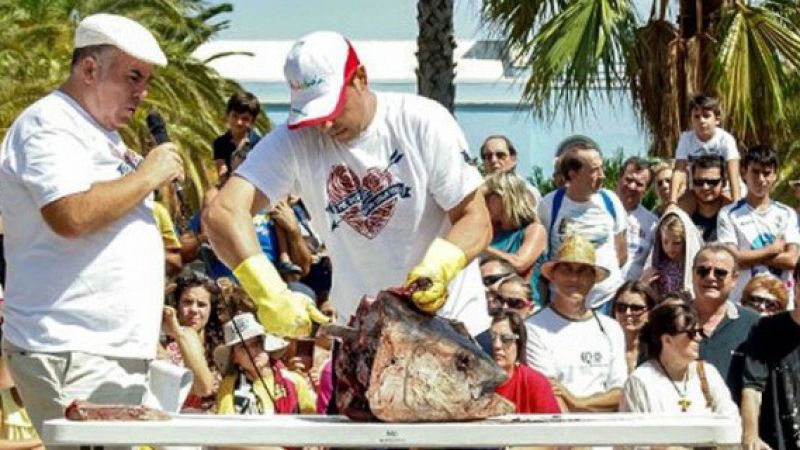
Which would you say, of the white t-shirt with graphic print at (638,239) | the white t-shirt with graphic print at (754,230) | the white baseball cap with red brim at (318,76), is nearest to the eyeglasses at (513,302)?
the white t-shirt with graphic print at (638,239)

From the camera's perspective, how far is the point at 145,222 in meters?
6.20

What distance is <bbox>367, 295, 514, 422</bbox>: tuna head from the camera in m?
5.24

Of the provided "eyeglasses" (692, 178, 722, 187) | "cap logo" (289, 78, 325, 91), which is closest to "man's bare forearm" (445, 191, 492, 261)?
"cap logo" (289, 78, 325, 91)

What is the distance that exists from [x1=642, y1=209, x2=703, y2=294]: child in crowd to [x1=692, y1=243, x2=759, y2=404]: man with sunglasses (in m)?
1.12

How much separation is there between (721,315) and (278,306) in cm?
463

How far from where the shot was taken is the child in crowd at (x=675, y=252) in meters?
11.4

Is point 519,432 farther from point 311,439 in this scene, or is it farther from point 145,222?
point 145,222

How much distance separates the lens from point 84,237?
6.02 meters

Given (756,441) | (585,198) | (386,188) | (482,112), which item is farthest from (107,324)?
(482,112)

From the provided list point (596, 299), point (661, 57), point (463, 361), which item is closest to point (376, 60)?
point (661, 57)

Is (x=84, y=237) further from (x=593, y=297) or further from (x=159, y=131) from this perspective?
(x=593, y=297)

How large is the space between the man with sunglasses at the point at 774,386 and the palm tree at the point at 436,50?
23.7 ft

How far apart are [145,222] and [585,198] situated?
5.67m

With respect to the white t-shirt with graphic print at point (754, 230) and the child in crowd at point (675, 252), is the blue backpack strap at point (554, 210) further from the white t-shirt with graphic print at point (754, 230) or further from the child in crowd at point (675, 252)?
the white t-shirt with graphic print at point (754, 230)
